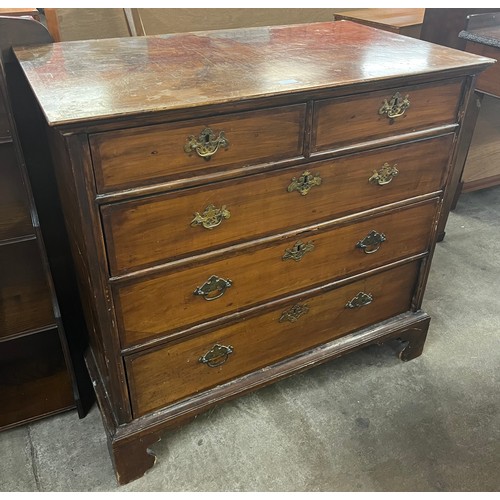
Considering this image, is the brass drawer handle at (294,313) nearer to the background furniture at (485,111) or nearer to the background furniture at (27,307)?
the background furniture at (27,307)

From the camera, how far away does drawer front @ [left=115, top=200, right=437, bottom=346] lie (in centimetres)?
125

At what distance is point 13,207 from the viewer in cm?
140

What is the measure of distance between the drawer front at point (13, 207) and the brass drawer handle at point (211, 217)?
1.65ft

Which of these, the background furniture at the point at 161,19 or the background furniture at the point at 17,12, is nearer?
the background furniture at the point at 17,12

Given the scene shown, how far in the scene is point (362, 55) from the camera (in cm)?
137

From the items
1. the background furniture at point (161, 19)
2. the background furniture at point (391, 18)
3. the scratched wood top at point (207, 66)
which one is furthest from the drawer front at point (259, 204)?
the background furniture at point (391, 18)

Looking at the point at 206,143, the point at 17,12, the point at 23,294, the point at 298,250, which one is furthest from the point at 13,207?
the point at 298,250

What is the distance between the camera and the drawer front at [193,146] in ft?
3.38

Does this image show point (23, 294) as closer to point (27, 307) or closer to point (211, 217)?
point (27, 307)

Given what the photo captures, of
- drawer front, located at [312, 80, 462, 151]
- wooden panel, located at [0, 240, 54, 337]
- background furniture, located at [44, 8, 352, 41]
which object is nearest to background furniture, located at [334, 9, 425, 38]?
background furniture, located at [44, 8, 352, 41]

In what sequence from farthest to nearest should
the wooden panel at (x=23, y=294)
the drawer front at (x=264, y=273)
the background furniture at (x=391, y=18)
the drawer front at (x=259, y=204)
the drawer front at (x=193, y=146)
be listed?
the background furniture at (x=391, y=18)
the wooden panel at (x=23, y=294)
the drawer front at (x=264, y=273)
the drawer front at (x=259, y=204)
the drawer front at (x=193, y=146)

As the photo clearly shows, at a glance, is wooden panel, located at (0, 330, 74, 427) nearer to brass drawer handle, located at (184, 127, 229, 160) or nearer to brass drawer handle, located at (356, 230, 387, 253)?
brass drawer handle, located at (184, 127, 229, 160)

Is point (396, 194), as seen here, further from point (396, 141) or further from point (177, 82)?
point (177, 82)
